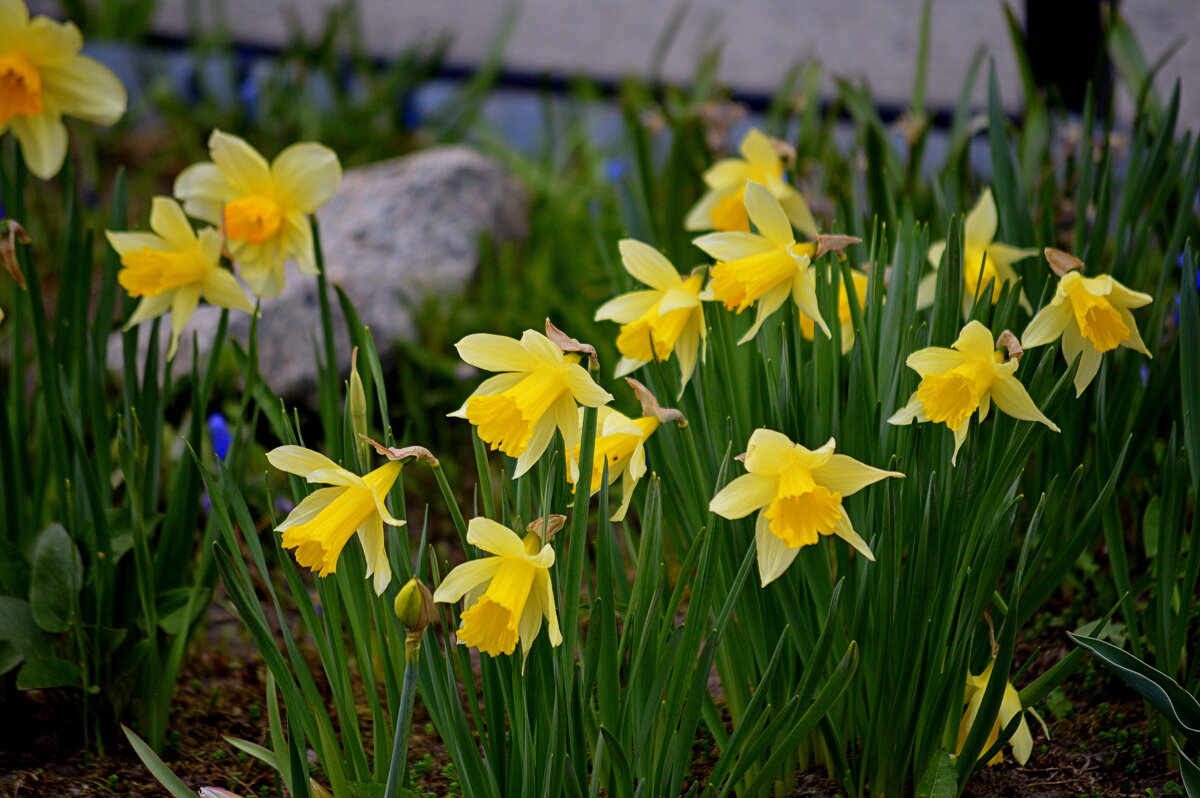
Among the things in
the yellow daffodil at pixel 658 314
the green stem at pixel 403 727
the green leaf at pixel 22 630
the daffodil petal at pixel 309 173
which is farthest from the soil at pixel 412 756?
the daffodil petal at pixel 309 173

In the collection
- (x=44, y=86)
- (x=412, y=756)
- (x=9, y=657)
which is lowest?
(x=412, y=756)

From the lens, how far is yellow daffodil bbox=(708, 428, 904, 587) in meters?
0.99

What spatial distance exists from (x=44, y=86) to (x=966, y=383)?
1.39 metres

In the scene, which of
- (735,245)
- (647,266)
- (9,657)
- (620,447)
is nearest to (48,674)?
(9,657)

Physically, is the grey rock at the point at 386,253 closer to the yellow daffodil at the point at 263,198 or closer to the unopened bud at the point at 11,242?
the yellow daffodil at the point at 263,198

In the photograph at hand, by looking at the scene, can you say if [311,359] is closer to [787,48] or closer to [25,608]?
[25,608]

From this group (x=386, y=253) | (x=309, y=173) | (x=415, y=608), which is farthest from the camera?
(x=386, y=253)

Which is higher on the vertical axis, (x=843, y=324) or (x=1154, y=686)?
(x=843, y=324)

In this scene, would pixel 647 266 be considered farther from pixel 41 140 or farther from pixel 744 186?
pixel 41 140

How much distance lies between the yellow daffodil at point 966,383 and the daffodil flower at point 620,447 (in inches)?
11.5

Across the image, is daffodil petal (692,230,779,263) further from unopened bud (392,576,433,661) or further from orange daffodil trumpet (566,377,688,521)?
unopened bud (392,576,433,661)

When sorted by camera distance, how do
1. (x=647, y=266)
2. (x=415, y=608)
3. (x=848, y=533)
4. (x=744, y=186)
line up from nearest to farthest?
(x=415, y=608) < (x=848, y=533) < (x=647, y=266) < (x=744, y=186)

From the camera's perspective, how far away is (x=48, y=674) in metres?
1.34

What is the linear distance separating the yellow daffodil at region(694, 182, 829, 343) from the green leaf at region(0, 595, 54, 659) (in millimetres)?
1021
